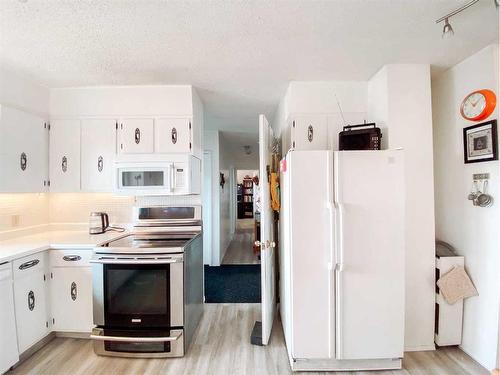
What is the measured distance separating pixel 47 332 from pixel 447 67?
4238mm

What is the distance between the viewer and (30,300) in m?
2.03

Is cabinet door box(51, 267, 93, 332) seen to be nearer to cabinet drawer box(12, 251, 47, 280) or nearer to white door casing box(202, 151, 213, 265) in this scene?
cabinet drawer box(12, 251, 47, 280)

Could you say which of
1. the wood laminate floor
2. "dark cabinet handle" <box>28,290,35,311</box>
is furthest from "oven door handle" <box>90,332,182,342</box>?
"dark cabinet handle" <box>28,290,35,311</box>

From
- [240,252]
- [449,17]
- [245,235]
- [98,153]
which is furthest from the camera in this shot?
[245,235]

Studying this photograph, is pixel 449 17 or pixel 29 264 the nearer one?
pixel 449 17

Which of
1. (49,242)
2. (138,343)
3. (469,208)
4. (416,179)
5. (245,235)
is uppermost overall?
(416,179)

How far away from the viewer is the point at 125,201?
2828mm

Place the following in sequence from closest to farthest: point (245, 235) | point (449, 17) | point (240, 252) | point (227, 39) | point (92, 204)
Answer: point (449, 17), point (227, 39), point (92, 204), point (240, 252), point (245, 235)

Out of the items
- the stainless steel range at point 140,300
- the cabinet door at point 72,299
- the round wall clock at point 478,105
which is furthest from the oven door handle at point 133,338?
the round wall clock at point 478,105

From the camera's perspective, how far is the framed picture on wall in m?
1.85

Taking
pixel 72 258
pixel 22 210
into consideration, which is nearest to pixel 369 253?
pixel 72 258

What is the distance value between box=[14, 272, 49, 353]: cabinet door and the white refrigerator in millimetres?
2107

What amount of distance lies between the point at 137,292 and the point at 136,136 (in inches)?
58.6

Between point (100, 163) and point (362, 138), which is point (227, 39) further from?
point (100, 163)
